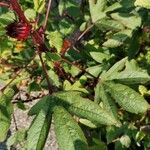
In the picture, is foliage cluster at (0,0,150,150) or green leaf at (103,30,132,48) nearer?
foliage cluster at (0,0,150,150)

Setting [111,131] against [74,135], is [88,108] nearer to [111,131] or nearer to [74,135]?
[74,135]

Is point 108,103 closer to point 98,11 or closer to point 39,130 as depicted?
point 39,130

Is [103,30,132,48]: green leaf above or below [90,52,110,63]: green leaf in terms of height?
above

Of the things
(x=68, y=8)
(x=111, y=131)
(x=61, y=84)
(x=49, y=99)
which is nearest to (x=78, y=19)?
(x=68, y=8)

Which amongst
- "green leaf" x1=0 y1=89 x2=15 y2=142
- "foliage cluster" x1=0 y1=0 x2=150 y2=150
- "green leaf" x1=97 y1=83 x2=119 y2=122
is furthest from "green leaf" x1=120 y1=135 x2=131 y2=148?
"green leaf" x1=0 y1=89 x2=15 y2=142

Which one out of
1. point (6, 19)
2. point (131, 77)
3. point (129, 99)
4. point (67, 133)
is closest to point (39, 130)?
point (67, 133)

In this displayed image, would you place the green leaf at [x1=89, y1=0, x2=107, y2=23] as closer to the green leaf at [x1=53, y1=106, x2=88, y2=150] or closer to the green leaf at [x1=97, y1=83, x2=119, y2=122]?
the green leaf at [x1=97, y1=83, x2=119, y2=122]

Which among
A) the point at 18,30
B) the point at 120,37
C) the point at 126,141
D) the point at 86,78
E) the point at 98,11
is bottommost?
the point at 126,141
